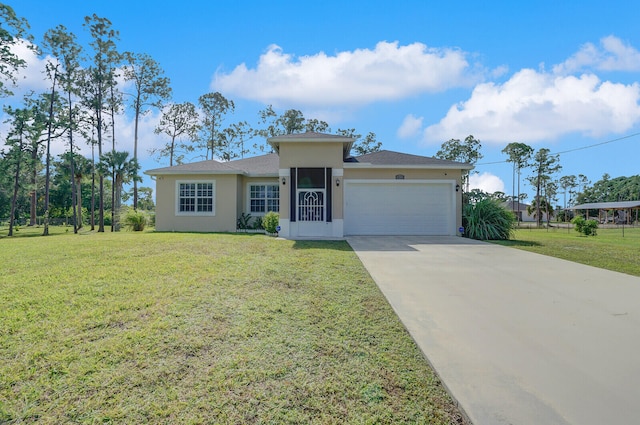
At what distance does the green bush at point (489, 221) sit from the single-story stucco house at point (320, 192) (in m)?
0.74

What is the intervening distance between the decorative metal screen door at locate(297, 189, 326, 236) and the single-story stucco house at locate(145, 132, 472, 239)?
0.04 m

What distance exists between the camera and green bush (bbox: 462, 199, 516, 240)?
15.3 m

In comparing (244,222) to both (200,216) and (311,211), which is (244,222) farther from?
(311,211)

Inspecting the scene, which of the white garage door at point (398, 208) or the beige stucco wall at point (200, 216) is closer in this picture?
the white garage door at point (398, 208)

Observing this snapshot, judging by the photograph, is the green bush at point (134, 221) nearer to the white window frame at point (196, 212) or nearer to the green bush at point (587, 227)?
the white window frame at point (196, 212)

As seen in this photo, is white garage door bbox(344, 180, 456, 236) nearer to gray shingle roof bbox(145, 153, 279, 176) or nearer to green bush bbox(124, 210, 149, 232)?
gray shingle roof bbox(145, 153, 279, 176)

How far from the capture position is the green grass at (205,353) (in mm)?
2672

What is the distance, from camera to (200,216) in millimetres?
18016

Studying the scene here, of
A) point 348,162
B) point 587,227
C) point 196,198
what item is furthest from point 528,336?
point 587,227

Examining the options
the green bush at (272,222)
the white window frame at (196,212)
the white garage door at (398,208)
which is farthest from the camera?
the white window frame at (196,212)

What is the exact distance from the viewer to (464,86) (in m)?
16.2

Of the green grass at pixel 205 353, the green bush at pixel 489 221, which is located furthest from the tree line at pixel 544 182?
the green grass at pixel 205 353

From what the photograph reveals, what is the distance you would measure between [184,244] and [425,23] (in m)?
9.83

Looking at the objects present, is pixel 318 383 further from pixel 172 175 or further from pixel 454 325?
pixel 172 175
